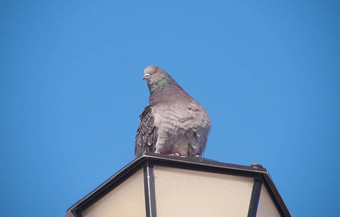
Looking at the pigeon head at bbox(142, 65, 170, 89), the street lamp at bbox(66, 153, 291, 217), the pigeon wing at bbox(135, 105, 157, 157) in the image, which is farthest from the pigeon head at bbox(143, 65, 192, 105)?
the street lamp at bbox(66, 153, 291, 217)

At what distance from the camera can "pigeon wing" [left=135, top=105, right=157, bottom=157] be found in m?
5.14

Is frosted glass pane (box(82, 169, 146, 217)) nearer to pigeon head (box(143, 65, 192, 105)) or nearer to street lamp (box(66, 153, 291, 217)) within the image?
street lamp (box(66, 153, 291, 217))

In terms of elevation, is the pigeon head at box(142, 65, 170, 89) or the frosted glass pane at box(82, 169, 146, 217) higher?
the pigeon head at box(142, 65, 170, 89)

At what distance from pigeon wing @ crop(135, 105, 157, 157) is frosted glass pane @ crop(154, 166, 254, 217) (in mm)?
2738

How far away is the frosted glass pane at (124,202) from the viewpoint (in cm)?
221

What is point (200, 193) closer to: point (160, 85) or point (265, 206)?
point (265, 206)

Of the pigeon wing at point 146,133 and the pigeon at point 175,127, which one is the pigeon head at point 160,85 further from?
the pigeon wing at point 146,133

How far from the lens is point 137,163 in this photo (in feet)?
7.63

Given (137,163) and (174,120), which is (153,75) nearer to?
(174,120)

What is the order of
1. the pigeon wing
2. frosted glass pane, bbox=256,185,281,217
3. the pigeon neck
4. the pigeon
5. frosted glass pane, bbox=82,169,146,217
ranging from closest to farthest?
frosted glass pane, bbox=82,169,146,217, frosted glass pane, bbox=256,185,281,217, the pigeon, the pigeon wing, the pigeon neck

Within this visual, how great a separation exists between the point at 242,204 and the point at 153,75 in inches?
152

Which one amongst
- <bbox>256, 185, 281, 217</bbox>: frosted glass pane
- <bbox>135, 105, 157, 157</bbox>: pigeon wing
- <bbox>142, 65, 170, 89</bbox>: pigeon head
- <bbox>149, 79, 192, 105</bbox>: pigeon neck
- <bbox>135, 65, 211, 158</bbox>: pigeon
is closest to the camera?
<bbox>256, 185, 281, 217</bbox>: frosted glass pane

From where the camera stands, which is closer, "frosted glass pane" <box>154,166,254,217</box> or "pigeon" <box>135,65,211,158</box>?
"frosted glass pane" <box>154,166,254,217</box>

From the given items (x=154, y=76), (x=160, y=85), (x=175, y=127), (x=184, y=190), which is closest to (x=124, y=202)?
(x=184, y=190)
